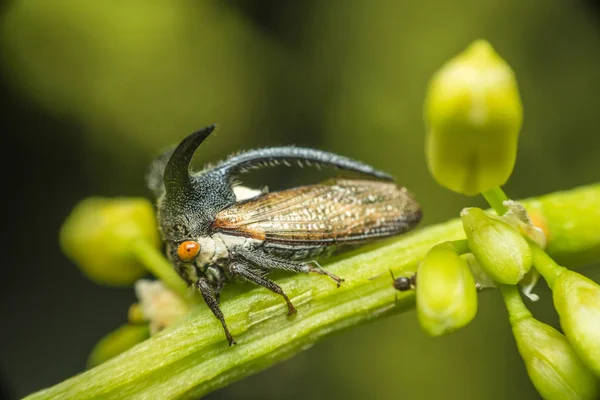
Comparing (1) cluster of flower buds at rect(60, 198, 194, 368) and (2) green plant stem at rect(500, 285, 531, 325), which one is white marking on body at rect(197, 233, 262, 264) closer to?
(1) cluster of flower buds at rect(60, 198, 194, 368)

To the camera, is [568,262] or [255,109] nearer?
[568,262]

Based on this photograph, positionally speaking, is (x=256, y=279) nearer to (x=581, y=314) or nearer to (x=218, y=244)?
(x=218, y=244)

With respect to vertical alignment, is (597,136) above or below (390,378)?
above

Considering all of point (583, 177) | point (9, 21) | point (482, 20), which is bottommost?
point (583, 177)

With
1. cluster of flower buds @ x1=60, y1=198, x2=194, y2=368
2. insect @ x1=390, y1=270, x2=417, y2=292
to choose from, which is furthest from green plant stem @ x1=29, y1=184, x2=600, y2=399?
cluster of flower buds @ x1=60, y1=198, x2=194, y2=368

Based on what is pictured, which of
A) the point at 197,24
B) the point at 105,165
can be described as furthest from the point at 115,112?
the point at 197,24

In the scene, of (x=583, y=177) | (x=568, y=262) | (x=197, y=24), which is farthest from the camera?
(x=197, y=24)

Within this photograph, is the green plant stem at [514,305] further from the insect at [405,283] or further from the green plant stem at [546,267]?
the insect at [405,283]

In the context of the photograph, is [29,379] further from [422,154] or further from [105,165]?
[422,154]
